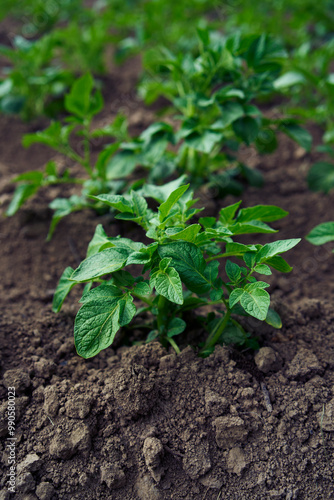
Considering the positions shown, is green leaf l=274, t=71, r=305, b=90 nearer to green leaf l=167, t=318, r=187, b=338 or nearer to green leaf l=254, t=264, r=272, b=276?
green leaf l=254, t=264, r=272, b=276

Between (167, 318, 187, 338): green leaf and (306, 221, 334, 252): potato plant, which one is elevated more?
(167, 318, 187, 338): green leaf

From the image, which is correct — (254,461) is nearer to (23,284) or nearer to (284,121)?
(23,284)

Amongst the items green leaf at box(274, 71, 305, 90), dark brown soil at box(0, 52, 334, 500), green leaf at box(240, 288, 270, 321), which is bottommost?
dark brown soil at box(0, 52, 334, 500)

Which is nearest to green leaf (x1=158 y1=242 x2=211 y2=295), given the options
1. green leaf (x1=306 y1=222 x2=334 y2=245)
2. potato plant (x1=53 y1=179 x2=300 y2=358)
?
potato plant (x1=53 y1=179 x2=300 y2=358)

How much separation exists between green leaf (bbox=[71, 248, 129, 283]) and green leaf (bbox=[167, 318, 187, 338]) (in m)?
0.33

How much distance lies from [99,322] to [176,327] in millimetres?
307

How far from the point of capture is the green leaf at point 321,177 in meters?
2.25

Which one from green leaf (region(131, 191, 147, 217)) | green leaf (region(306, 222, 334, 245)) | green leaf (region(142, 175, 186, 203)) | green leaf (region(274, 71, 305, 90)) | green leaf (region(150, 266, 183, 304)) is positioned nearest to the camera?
green leaf (region(150, 266, 183, 304))

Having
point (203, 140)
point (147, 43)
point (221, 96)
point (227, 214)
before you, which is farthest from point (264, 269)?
point (147, 43)

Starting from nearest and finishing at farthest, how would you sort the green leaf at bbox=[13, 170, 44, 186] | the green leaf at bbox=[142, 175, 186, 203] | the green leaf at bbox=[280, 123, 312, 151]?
the green leaf at bbox=[142, 175, 186, 203] < the green leaf at bbox=[13, 170, 44, 186] < the green leaf at bbox=[280, 123, 312, 151]

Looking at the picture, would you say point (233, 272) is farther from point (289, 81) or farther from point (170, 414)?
point (289, 81)

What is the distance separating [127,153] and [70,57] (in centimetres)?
200

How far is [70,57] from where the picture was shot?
143 inches

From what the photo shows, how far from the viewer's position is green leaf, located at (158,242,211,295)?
1283mm
